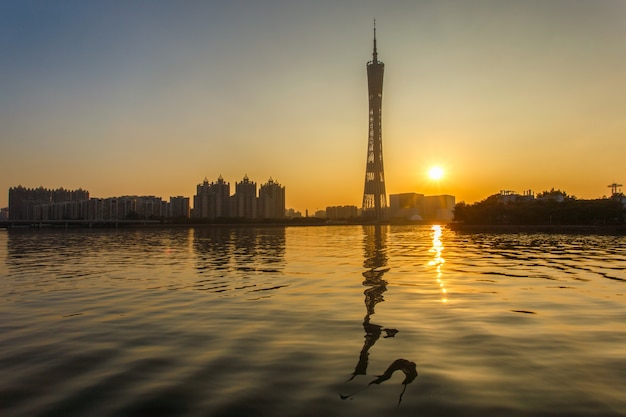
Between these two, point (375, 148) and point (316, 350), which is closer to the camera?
point (316, 350)

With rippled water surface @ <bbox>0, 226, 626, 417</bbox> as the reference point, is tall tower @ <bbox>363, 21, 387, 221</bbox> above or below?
above

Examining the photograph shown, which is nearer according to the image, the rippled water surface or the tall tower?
the rippled water surface

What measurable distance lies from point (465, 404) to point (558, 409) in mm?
1211

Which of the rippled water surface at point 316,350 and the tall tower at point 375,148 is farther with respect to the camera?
the tall tower at point 375,148

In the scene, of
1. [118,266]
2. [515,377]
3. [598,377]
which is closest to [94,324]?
[515,377]

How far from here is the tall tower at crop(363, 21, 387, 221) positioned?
16988 cm

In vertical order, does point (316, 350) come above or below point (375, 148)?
below

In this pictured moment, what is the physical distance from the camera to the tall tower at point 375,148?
557ft

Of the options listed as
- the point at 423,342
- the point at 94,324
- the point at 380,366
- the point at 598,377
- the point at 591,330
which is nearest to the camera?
the point at 598,377

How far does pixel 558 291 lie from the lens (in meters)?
16.5

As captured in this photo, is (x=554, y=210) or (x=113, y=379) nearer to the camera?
(x=113, y=379)

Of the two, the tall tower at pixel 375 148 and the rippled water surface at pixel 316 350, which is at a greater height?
the tall tower at pixel 375 148

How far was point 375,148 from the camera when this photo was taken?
169750mm

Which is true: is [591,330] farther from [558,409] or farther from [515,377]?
[558,409]
